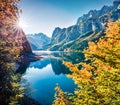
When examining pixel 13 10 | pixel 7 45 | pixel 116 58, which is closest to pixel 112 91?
pixel 116 58

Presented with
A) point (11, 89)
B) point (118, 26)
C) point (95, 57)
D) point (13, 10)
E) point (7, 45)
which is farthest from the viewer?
point (7, 45)

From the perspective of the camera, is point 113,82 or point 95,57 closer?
point 113,82

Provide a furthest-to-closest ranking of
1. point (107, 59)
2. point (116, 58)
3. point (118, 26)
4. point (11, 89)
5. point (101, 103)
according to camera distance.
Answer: point (11, 89) < point (118, 26) < point (107, 59) < point (116, 58) < point (101, 103)

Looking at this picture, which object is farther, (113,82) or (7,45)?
(7,45)

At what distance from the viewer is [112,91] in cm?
1409

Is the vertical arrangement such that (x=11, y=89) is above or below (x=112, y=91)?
below

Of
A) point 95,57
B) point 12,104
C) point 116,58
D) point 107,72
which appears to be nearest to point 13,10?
point 107,72

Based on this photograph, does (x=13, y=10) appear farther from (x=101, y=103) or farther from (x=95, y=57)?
(x=95, y=57)

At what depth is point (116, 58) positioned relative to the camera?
15.9 meters

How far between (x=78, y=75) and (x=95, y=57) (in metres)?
2.19

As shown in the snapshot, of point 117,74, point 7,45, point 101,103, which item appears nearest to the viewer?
point 117,74

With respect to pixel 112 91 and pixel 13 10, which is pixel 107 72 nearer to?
pixel 112 91

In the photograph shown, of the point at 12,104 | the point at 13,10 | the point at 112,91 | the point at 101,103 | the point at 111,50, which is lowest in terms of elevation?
the point at 12,104

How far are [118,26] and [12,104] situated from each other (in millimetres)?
12557
